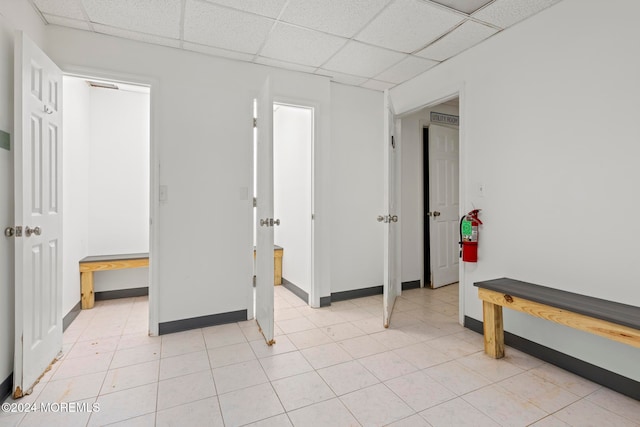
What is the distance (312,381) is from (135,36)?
123 inches

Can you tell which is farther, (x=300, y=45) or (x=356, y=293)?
(x=356, y=293)

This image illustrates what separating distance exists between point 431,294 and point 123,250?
402 cm

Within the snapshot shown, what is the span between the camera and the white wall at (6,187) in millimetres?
1869

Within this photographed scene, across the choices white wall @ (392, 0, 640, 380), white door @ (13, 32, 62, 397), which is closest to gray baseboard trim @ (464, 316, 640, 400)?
white wall @ (392, 0, 640, 380)

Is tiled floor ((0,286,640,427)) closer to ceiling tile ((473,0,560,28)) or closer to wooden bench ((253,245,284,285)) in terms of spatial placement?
wooden bench ((253,245,284,285))

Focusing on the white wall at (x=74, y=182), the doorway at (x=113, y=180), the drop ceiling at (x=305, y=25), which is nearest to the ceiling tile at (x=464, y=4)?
the drop ceiling at (x=305, y=25)

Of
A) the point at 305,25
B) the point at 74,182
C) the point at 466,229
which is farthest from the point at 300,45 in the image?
the point at 74,182

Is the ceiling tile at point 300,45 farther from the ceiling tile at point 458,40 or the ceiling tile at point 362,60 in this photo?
the ceiling tile at point 458,40

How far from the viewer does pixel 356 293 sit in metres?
3.91

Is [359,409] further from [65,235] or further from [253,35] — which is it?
[65,235]

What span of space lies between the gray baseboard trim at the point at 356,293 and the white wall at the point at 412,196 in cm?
45

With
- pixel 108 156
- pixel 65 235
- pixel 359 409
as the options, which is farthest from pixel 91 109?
pixel 359 409

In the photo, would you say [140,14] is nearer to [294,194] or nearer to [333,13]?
[333,13]

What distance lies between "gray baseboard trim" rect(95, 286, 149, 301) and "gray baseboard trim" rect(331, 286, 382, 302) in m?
2.43
